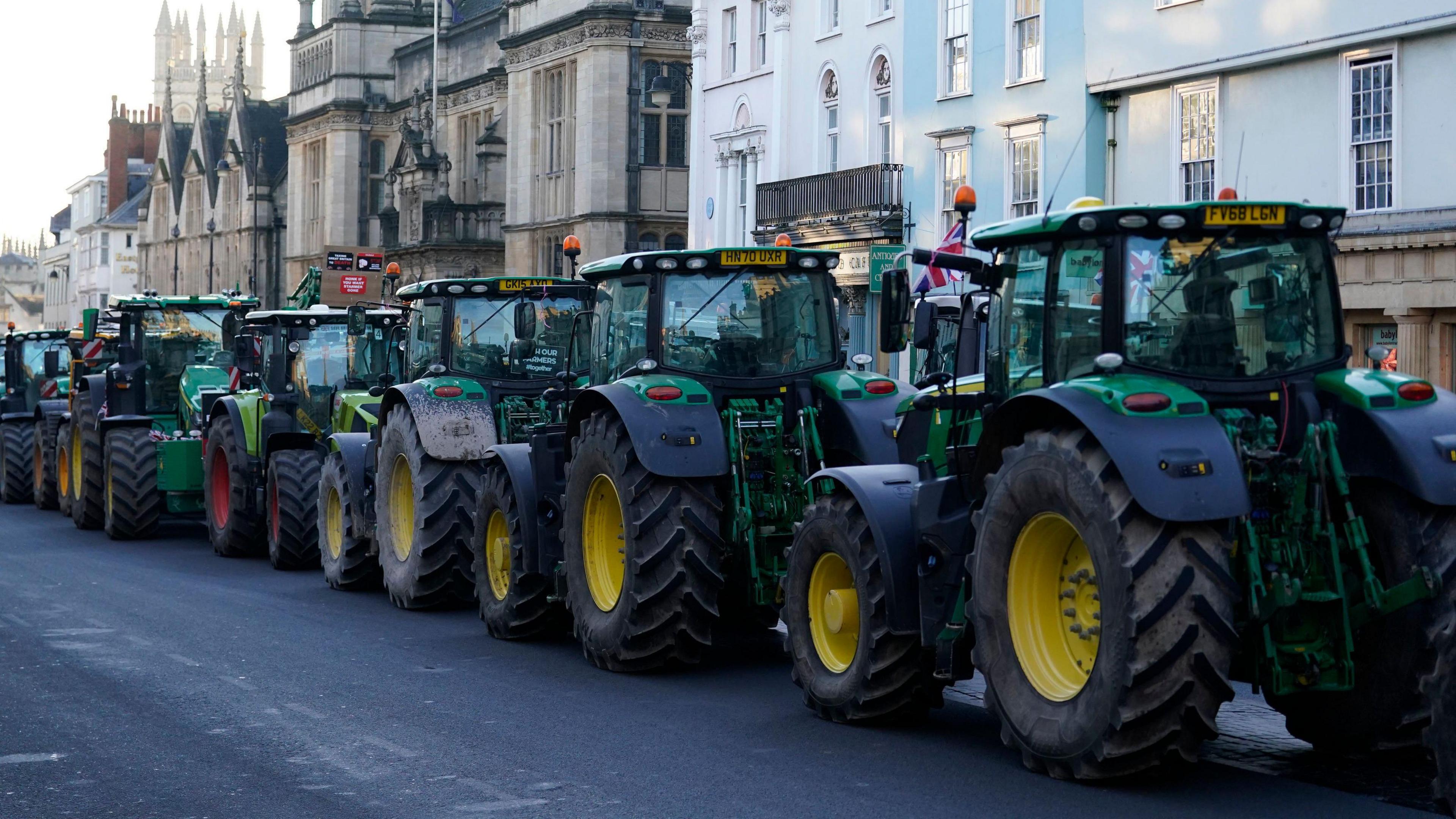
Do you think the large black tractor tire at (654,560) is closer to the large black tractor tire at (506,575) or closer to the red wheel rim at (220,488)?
the large black tractor tire at (506,575)

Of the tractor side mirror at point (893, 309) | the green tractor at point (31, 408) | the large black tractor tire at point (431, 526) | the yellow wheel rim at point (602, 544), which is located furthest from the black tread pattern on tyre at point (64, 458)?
the tractor side mirror at point (893, 309)

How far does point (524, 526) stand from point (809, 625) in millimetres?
3401

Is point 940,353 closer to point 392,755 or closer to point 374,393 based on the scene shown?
point 374,393

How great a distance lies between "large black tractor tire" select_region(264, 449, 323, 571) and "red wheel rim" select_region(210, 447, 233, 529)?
6.15 ft

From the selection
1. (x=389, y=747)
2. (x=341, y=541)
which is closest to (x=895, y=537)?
(x=389, y=747)

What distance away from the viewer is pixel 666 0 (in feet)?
149

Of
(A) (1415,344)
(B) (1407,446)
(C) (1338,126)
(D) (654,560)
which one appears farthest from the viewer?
(C) (1338,126)

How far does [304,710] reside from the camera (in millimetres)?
10555

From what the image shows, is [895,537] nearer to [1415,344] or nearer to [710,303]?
[710,303]

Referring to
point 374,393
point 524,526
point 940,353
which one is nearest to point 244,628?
point 524,526

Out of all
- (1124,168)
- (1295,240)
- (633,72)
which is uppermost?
(633,72)

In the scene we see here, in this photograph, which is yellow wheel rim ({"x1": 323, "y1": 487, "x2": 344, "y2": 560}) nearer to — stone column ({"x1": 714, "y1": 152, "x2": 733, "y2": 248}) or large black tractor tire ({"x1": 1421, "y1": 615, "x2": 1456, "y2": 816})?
large black tractor tire ({"x1": 1421, "y1": 615, "x2": 1456, "y2": 816})

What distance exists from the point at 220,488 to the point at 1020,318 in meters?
13.6

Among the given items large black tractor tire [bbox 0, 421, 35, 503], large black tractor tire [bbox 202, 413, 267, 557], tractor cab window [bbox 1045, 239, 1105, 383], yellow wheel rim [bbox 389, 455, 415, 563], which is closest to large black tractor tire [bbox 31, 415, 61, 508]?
large black tractor tire [bbox 0, 421, 35, 503]
